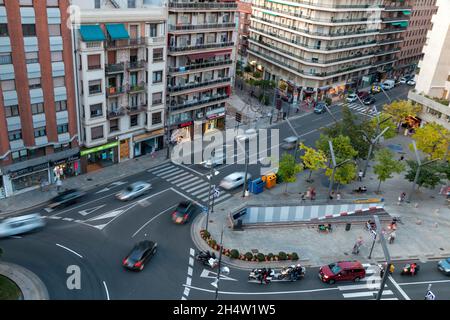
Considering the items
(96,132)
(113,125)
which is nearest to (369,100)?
(113,125)

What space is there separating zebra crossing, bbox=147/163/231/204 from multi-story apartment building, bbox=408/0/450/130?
45527 millimetres

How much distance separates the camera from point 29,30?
1666 inches

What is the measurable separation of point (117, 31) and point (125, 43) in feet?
7.38

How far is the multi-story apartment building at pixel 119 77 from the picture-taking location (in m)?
48.1

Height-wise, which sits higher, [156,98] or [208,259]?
[156,98]

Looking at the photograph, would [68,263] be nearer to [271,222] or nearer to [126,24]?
[271,222]

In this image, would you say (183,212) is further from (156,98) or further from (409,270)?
(409,270)

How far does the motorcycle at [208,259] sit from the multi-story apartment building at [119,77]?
2344 centimetres

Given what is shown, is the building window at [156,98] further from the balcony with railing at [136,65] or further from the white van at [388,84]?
the white van at [388,84]

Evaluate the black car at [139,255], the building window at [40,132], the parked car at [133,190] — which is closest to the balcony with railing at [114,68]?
the building window at [40,132]

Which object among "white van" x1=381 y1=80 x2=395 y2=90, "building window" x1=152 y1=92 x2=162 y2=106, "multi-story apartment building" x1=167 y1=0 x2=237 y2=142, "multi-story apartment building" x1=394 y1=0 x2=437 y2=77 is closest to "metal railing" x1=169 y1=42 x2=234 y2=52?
"multi-story apartment building" x1=167 y1=0 x2=237 y2=142

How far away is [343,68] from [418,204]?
5037 cm

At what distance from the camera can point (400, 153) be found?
6931 centimetres

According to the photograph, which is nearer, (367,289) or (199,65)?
(367,289)
